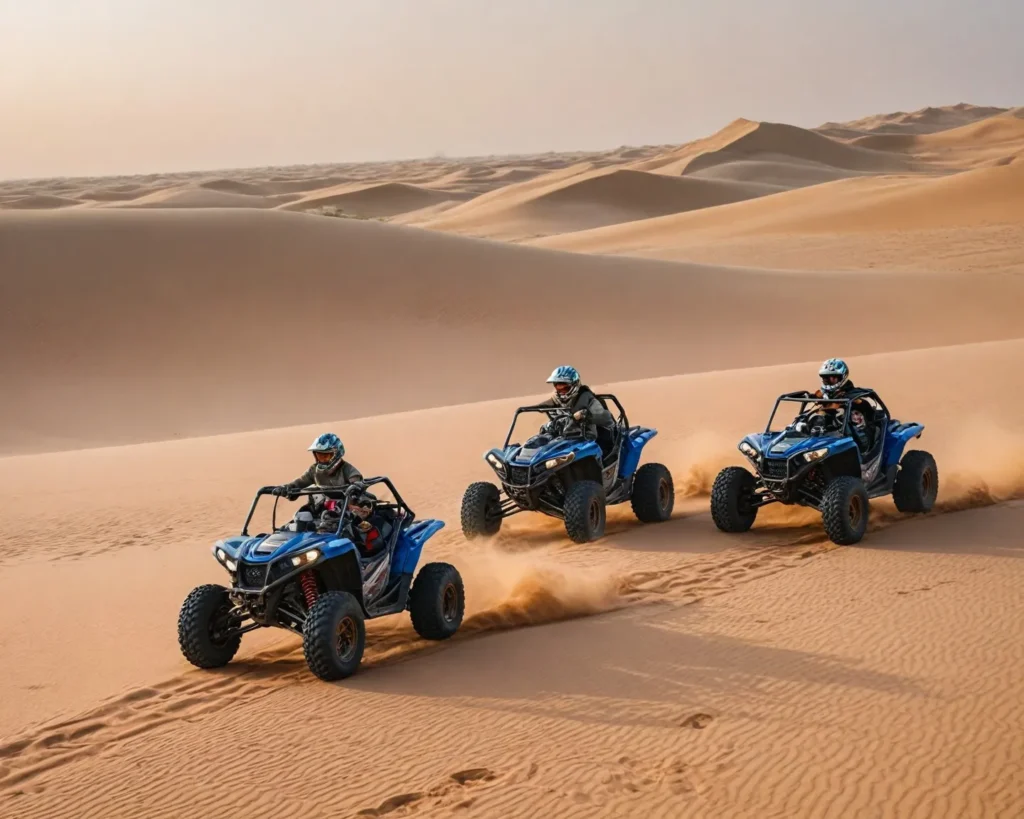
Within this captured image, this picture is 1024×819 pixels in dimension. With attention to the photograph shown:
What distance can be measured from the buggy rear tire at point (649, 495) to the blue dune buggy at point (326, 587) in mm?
4496

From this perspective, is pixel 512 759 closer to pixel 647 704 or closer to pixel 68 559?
pixel 647 704

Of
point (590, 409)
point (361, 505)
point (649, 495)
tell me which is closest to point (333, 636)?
point (361, 505)

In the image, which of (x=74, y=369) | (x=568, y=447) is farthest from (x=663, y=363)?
(x=568, y=447)

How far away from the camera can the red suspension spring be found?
27.7ft

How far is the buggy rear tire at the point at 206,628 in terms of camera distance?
330 inches

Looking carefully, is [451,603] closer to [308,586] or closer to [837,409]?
[308,586]

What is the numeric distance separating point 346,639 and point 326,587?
42 centimetres

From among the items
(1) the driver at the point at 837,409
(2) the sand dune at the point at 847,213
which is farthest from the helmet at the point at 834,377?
(2) the sand dune at the point at 847,213

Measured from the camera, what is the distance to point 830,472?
12414 mm

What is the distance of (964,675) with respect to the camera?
807 centimetres

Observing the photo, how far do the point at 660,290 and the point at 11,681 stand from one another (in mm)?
30133

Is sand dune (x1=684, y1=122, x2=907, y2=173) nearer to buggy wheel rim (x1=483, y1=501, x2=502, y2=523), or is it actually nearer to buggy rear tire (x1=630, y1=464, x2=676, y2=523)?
buggy rear tire (x1=630, y1=464, x2=676, y2=523)

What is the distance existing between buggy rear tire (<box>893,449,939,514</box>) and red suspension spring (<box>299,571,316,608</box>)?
735 cm

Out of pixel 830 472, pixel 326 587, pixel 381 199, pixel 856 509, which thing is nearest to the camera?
pixel 326 587
